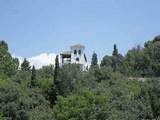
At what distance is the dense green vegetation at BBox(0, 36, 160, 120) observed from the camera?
4378 cm

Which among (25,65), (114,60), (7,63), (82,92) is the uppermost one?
(114,60)

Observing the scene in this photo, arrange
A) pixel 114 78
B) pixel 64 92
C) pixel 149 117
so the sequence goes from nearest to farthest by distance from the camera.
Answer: pixel 149 117, pixel 64 92, pixel 114 78

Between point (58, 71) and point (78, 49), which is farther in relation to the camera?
point (78, 49)

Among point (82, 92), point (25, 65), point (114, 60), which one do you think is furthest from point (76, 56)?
point (82, 92)

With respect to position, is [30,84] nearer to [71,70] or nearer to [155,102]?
[71,70]

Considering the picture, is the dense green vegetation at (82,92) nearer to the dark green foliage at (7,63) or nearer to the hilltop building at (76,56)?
the dark green foliage at (7,63)

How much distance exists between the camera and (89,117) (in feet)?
143

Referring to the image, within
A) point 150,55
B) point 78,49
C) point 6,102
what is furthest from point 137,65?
point 6,102

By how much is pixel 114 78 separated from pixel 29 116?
23.3 m

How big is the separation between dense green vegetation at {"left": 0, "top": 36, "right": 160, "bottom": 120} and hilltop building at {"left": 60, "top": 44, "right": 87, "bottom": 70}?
252 inches

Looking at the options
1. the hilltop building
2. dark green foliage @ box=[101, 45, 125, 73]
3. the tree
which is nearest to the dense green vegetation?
the tree

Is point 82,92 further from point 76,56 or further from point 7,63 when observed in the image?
point 76,56

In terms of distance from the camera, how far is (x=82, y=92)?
53.0m

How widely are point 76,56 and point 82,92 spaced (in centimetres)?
3011
